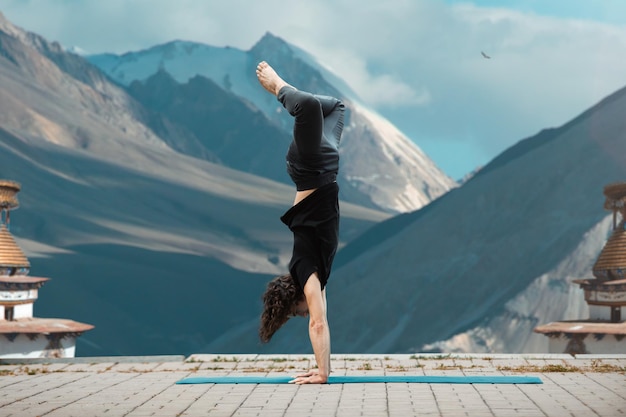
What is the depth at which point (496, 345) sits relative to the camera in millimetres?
77062

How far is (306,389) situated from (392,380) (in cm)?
117

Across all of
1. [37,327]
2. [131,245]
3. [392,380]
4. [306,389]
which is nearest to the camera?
[306,389]

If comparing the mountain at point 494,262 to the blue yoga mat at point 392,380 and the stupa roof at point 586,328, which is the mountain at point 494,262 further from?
the blue yoga mat at point 392,380

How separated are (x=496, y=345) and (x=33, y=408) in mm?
68060

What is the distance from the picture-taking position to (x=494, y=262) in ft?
304

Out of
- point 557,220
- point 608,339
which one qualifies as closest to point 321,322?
point 608,339

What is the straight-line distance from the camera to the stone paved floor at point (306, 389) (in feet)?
34.7

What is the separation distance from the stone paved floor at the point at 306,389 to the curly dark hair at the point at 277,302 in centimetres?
64

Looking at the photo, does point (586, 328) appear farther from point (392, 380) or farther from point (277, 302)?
point (277, 302)

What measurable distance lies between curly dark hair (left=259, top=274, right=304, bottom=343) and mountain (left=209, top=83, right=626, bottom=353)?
6248 centimetres

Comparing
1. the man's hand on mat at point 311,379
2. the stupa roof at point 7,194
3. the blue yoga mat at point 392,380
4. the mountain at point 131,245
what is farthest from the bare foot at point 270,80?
the mountain at point 131,245

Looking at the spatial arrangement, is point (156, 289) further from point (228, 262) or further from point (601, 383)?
point (601, 383)

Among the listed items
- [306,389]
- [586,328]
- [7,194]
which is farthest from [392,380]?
[7,194]

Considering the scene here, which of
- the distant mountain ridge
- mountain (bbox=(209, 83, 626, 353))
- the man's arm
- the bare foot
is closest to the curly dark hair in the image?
the man's arm
